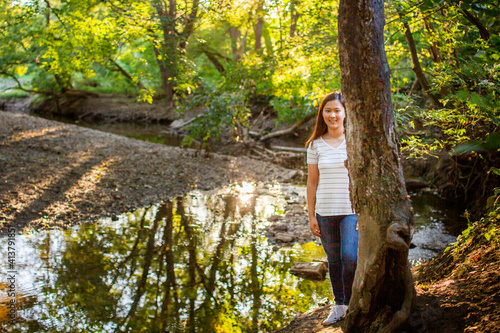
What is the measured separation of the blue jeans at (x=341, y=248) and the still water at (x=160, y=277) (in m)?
0.91

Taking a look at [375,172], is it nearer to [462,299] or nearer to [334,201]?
[334,201]

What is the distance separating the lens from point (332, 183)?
11.4 feet

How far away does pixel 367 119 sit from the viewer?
294 cm

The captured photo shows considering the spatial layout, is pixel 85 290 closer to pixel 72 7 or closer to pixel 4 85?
pixel 72 7

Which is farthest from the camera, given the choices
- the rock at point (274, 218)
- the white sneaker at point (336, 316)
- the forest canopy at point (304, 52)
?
the rock at point (274, 218)

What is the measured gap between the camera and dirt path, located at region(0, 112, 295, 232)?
7.16 metres

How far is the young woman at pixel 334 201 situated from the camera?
3.40 meters

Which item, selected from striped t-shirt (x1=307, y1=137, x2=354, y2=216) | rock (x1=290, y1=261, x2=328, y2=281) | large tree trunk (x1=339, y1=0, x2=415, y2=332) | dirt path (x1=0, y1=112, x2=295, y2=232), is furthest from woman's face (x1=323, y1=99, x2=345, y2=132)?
dirt path (x1=0, y1=112, x2=295, y2=232)

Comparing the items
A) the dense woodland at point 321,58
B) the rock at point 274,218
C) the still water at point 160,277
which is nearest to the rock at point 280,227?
the still water at point 160,277

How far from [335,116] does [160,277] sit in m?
2.97

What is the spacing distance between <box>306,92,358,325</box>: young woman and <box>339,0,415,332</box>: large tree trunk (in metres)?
0.38

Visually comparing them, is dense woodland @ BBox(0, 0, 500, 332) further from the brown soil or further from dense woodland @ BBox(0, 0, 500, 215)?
the brown soil

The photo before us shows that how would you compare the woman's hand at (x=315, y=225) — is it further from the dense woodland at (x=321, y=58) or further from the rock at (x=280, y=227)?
the rock at (x=280, y=227)

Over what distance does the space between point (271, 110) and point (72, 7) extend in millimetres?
14355
